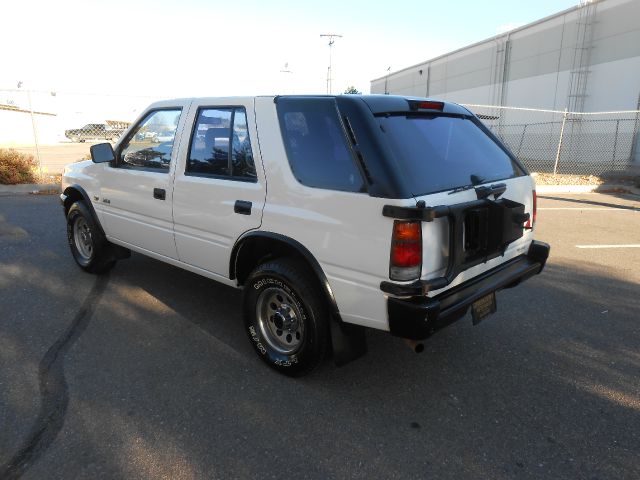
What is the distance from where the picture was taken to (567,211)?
390 inches

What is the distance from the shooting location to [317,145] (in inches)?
110

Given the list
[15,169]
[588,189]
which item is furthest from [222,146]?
[588,189]

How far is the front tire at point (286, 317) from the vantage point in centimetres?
284

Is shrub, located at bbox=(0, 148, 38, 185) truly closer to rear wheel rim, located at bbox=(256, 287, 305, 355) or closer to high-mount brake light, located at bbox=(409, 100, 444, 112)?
rear wheel rim, located at bbox=(256, 287, 305, 355)

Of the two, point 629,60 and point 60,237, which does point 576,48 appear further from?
point 60,237

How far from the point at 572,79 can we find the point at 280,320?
1031 inches

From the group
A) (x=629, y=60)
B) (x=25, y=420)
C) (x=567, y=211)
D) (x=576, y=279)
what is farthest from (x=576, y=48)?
(x=25, y=420)

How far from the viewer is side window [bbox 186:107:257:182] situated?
10.4 ft

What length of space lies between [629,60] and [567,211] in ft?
52.6

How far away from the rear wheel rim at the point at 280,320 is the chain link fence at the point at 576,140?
50.1 ft

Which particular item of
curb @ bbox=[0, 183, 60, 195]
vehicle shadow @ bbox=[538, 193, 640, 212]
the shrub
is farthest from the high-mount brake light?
the shrub

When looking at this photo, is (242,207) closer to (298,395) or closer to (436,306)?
(298,395)

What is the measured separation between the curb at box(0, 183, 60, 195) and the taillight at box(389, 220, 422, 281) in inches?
439

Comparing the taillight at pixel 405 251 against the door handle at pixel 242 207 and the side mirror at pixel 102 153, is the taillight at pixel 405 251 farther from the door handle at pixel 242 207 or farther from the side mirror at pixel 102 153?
the side mirror at pixel 102 153
